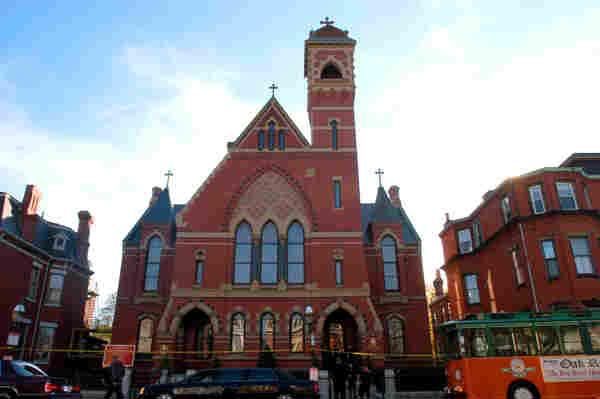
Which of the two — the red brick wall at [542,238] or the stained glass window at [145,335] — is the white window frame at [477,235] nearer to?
the red brick wall at [542,238]

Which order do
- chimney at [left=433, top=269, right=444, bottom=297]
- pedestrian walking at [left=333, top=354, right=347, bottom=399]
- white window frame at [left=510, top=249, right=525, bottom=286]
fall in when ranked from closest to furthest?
pedestrian walking at [left=333, top=354, right=347, bottom=399]
white window frame at [left=510, top=249, right=525, bottom=286]
chimney at [left=433, top=269, right=444, bottom=297]

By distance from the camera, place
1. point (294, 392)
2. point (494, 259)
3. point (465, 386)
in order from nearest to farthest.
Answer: point (294, 392) → point (465, 386) → point (494, 259)

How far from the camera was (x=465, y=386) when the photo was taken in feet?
54.9

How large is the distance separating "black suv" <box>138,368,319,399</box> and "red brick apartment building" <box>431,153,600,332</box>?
54.7 ft

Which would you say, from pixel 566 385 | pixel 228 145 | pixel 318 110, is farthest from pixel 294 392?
pixel 318 110

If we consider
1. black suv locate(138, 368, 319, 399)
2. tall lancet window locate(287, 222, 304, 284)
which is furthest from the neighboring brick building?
tall lancet window locate(287, 222, 304, 284)

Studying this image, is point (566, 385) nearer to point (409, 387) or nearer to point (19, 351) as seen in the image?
point (409, 387)

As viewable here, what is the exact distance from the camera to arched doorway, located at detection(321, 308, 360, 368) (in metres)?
27.5

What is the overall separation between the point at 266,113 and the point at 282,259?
399 inches

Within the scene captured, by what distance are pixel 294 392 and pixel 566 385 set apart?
9854 millimetres

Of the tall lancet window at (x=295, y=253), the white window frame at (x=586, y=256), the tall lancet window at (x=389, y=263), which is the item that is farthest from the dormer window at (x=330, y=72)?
the white window frame at (x=586, y=256)

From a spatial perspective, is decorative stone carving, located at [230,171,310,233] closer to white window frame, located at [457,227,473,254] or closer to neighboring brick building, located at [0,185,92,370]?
neighboring brick building, located at [0,185,92,370]

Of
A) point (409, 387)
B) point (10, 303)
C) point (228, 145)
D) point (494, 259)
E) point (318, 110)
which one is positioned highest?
point (318, 110)

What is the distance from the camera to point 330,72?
3334 centimetres
